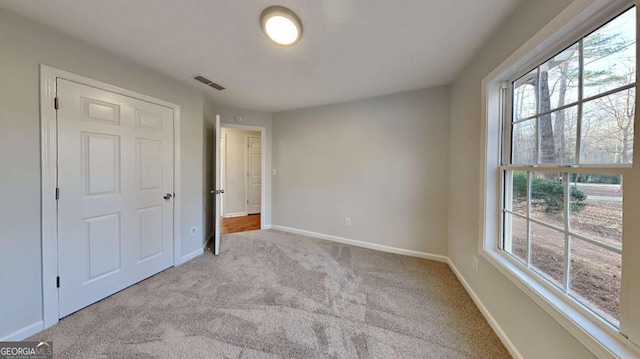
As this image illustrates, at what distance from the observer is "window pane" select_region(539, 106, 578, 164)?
3.60 ft

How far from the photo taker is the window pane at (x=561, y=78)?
1090 millimetres

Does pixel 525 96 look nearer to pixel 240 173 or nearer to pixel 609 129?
pixel 609 129

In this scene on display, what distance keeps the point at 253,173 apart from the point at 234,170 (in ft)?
1.50

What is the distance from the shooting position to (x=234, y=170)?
17.7 feet

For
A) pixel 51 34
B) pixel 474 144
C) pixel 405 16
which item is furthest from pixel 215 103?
pixel 474 144

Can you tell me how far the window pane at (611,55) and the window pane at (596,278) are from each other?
71 centimetres

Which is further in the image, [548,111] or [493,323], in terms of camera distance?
[493,323]

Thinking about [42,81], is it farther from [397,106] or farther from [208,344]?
[397,106]

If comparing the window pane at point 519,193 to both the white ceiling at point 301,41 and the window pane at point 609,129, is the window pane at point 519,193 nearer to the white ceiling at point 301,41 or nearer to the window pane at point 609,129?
the window pane at point 609,129

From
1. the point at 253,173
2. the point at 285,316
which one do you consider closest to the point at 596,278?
the point at 285,316

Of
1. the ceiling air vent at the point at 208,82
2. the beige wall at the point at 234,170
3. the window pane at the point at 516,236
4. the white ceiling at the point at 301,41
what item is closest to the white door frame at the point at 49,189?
the white ceiling at the point at 301,41

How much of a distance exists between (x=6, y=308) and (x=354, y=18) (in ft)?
9.84

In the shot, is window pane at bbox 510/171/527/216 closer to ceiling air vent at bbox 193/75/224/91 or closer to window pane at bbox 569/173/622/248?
window pane at bbox 569/173/622/248

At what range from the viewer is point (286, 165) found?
396cm
